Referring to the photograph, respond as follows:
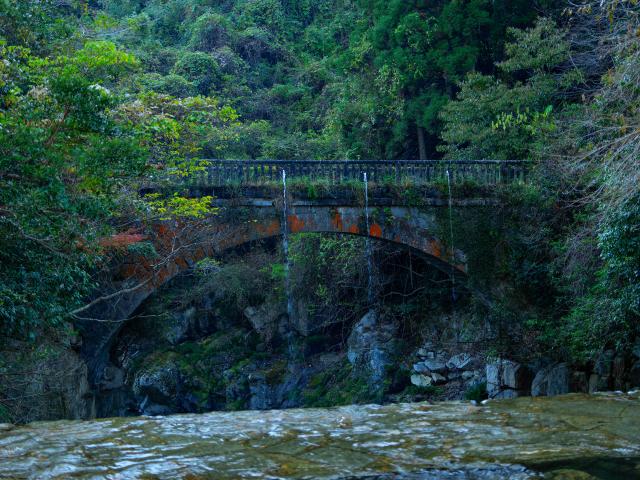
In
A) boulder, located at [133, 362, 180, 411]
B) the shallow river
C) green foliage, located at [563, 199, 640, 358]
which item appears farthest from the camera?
boulder, located at [133, 362, 180, 411]

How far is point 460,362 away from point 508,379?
182 centimetres

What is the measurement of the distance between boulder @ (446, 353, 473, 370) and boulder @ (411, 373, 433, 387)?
0.55 metres

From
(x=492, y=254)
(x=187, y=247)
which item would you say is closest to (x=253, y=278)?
(x=187, y=247)

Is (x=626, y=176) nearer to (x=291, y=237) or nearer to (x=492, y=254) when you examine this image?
(x=492, y=254)

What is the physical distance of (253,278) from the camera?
62.4ft

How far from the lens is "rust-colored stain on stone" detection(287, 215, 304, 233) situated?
13.6 meters

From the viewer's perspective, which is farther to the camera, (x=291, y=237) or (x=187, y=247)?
(x=291, y=237)

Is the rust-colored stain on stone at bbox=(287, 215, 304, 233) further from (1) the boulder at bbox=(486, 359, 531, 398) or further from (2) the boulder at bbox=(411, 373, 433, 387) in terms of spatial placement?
(1) the boulder at bbox=(486, 359, 531, 398)

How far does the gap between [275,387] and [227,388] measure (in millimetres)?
1411

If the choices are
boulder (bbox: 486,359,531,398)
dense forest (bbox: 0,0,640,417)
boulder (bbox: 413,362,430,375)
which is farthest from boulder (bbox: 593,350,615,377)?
boulder (bbox: 413,362,430,375)

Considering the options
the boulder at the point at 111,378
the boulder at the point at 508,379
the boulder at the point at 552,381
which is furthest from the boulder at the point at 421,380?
the boulder at the point at 111,378

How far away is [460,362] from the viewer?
15.2 metres

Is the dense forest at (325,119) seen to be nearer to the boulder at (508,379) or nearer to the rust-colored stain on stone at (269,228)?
the boulder at (508,379)

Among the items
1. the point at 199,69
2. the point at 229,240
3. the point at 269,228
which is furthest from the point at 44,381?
the point at 199,69
